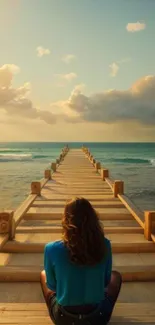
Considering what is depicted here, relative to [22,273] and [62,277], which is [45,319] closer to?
[62,277]

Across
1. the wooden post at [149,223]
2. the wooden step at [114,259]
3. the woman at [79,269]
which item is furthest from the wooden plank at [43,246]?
the woman at [79,269]

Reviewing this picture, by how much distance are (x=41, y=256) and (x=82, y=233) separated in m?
3.48

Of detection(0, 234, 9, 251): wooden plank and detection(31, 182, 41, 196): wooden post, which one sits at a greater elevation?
detection(31, 182, 41, 196): wooden post

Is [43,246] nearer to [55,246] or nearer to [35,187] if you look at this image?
[55,246]

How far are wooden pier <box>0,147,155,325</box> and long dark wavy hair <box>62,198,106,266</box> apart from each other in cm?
116

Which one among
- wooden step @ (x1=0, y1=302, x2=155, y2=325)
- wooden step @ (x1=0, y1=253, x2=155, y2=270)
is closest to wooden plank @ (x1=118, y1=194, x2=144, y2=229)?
wooden step @ (x1=0, y1=253, x2=155, y2=270)

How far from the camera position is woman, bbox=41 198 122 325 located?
125 inches

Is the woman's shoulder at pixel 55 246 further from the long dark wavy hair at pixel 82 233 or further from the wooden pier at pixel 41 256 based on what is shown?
the wooden pier at pixel 41 256

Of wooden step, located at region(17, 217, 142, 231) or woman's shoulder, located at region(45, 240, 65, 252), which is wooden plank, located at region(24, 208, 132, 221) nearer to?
wooden step, located at region(17, 217, 142, 231)

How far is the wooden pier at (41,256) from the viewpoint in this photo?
4.23 meters

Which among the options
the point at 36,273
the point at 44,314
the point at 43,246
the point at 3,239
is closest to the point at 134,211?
the point at 43,246

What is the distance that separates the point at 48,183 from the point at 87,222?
40.4 ft

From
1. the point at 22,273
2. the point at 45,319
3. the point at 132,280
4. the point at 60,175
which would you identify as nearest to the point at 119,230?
the point at 132,280

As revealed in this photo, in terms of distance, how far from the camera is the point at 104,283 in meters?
3.59
